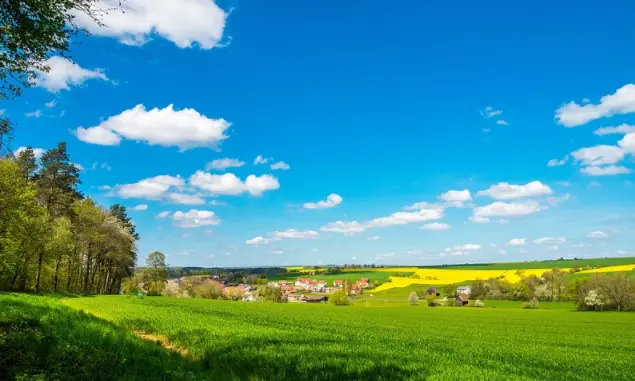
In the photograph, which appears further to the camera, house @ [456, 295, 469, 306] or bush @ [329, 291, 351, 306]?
house @ [456, 295, 469, 306]

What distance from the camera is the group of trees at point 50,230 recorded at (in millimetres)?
39938

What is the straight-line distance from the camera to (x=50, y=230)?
4778 centimetres

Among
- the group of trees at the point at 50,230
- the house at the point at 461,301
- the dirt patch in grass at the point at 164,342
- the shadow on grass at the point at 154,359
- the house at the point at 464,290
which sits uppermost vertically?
the group of trees at the point at 50,230

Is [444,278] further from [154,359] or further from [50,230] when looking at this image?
[154,359]

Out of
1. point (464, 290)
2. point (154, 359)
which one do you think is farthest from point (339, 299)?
point (154, 359)

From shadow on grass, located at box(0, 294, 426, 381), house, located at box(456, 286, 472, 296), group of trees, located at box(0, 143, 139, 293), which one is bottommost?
house, located at box(456, 286, 472, 296)

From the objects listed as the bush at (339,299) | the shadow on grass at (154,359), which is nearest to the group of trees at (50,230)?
the shadow on grass at (154,359)

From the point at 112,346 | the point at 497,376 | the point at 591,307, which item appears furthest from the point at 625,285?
the point at 112,346

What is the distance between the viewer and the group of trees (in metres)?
39.9

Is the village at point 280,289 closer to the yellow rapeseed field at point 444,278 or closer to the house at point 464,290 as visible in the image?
the yellow rapeseed field at point 444,278

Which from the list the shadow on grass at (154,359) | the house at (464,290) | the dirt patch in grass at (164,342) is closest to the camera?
the shadow on grass at (154,359)

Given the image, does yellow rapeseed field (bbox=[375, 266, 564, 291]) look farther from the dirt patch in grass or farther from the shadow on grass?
the shadow on grass

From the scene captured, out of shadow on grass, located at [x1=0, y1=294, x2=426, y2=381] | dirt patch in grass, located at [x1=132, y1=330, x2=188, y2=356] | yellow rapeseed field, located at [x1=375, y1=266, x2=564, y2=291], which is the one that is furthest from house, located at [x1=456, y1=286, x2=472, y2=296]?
shadow on grass, located at [x1=0, y1=294, x2=426, y2=381]

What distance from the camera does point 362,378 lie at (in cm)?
1101
